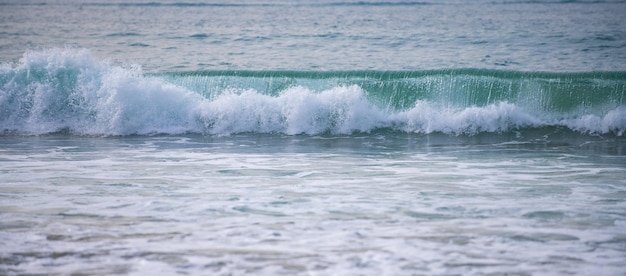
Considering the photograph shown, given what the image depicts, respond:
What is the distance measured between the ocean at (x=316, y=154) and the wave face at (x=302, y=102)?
4 centimetres

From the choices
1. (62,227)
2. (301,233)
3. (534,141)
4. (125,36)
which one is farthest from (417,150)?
(125,36)

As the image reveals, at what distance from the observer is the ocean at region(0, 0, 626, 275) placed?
569 cm

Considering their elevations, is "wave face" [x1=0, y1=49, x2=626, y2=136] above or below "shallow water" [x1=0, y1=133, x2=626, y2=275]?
above

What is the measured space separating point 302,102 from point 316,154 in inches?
121

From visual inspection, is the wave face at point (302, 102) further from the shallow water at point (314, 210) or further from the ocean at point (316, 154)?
the shallow water at point (314, 210)

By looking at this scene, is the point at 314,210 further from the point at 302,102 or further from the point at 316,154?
the point at 302,102

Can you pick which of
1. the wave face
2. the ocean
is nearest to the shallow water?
the ocean

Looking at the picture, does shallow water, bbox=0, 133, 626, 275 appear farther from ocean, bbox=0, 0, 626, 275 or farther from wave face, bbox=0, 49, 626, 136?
wave face, bbox=0, 49, 626, 136

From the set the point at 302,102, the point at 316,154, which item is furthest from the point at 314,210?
the point at 302,102

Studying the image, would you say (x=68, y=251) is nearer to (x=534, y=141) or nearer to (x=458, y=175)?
(x=458, y=175)

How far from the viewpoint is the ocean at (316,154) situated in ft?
18.7

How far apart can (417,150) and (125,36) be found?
17815mm

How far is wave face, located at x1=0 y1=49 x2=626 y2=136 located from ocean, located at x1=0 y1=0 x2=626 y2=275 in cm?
4

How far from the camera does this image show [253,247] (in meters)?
5.78
